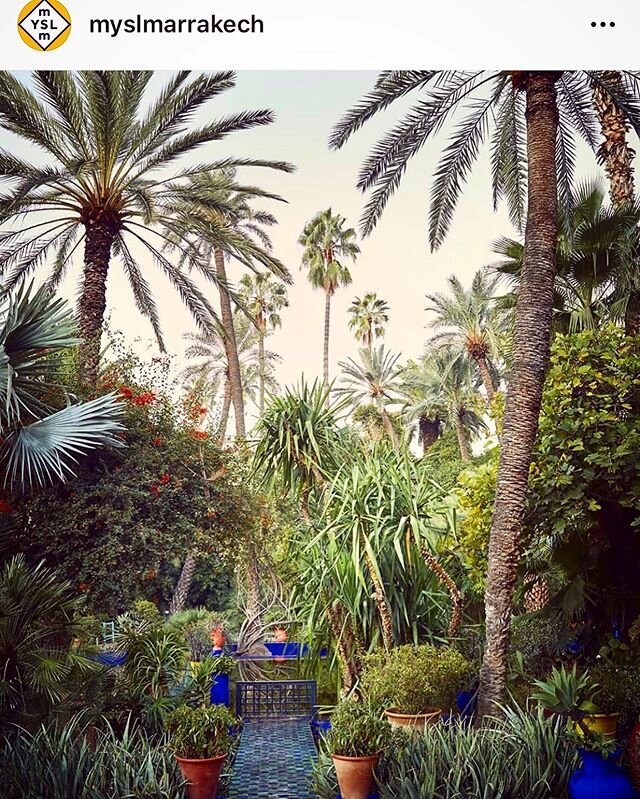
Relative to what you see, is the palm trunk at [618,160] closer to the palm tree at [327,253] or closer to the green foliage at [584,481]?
the green foliage at [584,481]

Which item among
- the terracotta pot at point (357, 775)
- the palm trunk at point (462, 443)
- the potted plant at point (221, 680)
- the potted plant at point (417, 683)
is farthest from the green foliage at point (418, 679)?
the palm trunk at point (462, 443)

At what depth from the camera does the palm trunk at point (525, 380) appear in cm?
418

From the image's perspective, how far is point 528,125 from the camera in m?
4.34

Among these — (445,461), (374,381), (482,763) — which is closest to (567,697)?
(482,763)

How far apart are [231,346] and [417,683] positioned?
8.16ft

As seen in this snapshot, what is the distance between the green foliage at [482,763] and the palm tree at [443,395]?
2366 mm

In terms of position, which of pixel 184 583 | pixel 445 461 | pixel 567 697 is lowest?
pixel 567 697

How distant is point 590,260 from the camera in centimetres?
520

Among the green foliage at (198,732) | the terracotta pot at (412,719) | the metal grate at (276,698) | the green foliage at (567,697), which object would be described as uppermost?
the green foliage at (567,697)

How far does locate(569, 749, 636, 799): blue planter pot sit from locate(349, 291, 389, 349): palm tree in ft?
9.37

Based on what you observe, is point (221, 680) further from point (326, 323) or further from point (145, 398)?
point (326, 323)

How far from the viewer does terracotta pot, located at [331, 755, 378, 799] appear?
144 inches
